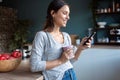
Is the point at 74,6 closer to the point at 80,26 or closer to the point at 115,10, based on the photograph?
the point at 80,26

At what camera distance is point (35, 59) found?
1167 mm

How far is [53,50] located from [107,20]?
3123 millimetres

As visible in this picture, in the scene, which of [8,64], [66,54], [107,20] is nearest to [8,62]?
[8,64]

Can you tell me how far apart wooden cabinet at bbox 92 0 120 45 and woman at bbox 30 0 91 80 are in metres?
2.83

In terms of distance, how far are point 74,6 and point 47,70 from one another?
3246 millimetres

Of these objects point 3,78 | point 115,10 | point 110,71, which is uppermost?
point 115,10

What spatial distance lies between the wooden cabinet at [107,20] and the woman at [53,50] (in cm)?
283

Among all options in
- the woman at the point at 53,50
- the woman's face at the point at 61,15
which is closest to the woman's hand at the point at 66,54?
the woman at the point at 53,50

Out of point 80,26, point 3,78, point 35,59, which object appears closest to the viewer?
point 35,59

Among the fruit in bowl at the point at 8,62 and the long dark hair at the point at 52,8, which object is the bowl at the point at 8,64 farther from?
the long dark hair at the point at 52,8

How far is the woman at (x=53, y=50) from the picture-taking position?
46.6 inches

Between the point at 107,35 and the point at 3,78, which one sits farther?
the point at 107,35

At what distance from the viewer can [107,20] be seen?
4148 mm

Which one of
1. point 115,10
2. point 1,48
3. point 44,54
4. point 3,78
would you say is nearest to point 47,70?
point 44,54
